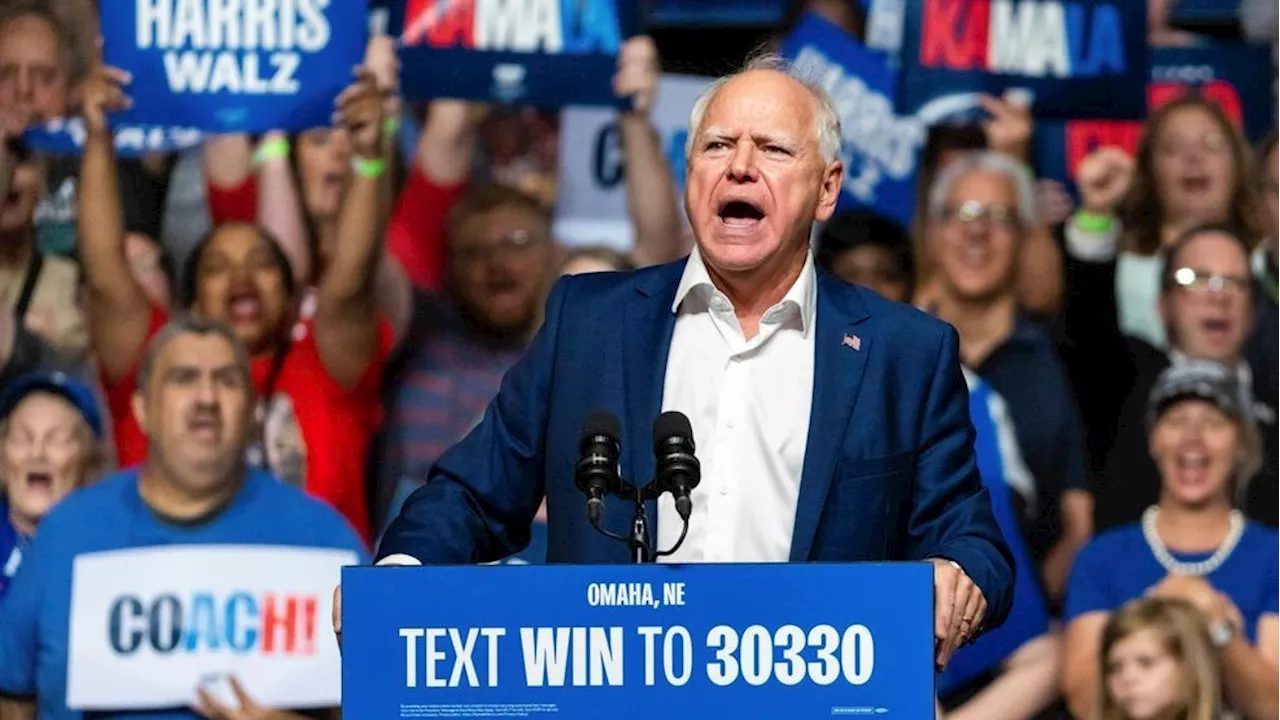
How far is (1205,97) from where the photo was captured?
6.12 meters

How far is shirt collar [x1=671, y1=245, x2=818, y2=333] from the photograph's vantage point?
2875mm

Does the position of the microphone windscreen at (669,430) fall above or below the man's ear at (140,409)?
below

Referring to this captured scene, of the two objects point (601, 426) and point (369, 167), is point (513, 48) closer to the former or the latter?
point (369, 167)

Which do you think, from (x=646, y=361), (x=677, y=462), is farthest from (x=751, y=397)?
(x=677, y=462)

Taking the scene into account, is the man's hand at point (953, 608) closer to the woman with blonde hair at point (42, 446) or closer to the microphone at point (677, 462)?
the microphone at point (677, 462)

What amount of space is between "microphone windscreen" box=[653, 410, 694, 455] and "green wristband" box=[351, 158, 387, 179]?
3.55 meters

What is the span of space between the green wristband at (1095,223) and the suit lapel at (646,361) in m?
3.36

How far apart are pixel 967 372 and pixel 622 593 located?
11.9 ft

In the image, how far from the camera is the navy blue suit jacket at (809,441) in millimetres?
2758

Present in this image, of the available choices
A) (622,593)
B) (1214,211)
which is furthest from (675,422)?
(1214,211)

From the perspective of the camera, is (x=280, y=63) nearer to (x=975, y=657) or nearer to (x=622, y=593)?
(x=975, y=657)

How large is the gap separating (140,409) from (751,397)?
3.38m

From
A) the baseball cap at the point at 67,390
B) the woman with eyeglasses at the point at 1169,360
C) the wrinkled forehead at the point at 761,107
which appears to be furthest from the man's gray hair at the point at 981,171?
the wrinkled forehead at the point at 761,107

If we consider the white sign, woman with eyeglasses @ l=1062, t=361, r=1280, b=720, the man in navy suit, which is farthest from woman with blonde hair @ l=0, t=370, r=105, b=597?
the man in navy suit
